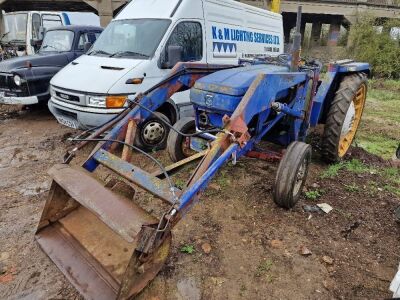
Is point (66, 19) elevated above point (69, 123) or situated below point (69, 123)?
above

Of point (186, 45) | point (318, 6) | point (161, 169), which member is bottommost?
point (161, 169)

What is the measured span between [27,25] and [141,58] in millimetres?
8367

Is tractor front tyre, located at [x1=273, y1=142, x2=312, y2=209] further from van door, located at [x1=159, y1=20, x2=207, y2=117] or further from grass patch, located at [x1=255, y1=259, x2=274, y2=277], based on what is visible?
van door, located at [x1=159, y1=20, x2=207, y2=117]

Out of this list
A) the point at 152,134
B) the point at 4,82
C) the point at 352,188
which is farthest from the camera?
the point at 4,82

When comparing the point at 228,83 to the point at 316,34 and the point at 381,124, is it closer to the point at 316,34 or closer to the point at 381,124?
the point at 381,124

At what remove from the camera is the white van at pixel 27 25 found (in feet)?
37.3

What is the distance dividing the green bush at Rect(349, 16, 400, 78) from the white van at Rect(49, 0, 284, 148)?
1050 cm

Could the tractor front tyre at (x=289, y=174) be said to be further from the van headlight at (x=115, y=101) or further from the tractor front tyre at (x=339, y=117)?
the van headlight at (x=115, y=101)

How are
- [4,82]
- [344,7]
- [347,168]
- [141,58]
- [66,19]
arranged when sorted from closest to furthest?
1. [347,168]
2. [141,58]
3. [4,82]
4. [66,19]
5. [344,7]

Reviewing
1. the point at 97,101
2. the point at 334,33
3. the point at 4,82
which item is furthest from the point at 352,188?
the point at 334,33

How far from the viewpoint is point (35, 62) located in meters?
7.20

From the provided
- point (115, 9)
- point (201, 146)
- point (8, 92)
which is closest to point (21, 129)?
point (8, 92)

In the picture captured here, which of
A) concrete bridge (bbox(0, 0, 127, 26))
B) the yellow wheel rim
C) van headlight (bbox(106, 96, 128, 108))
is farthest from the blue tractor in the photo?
concrete bridge (bbox(0, 0, 127, 26))

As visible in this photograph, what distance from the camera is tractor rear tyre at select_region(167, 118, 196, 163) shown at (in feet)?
14.3
